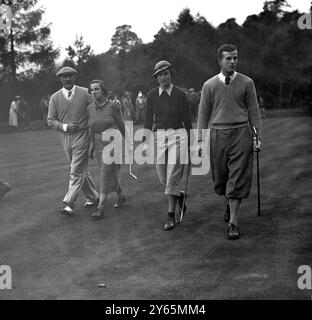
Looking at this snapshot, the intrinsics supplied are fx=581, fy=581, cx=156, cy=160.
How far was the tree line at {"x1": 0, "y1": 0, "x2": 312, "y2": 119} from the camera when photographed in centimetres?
3322

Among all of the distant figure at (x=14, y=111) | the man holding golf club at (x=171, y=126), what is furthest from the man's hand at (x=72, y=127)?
the distant figure at (x=14, y=111)

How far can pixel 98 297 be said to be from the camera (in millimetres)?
4766

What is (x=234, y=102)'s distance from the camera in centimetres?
668

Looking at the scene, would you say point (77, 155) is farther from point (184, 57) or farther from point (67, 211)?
point (184, 57)

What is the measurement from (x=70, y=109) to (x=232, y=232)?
10.1 ft

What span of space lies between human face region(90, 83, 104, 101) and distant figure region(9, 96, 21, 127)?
24293mm

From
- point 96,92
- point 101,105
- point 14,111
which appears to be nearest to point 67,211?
point 101,105

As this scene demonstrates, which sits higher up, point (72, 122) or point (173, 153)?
point (72, 122)

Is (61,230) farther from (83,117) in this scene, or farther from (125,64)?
(125,64)

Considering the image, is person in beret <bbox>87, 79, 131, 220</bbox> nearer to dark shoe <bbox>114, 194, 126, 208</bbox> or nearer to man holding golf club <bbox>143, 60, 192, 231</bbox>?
dark shoe <bbox>114, 194, 126, 208</bbox>

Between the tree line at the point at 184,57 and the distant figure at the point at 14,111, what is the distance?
7.18 ft

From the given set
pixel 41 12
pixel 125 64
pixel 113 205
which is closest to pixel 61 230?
pixel 113 205

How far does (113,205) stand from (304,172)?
162 inches

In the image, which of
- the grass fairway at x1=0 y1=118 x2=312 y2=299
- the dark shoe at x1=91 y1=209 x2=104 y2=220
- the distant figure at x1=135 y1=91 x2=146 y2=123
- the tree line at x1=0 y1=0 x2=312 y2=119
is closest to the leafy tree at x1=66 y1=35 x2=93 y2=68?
the tree line at x1=0 y1=0 x2=312 y2=119
